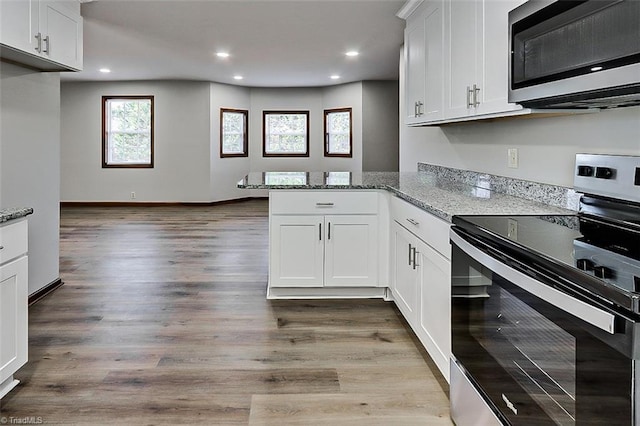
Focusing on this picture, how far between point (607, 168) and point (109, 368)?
2.44 m

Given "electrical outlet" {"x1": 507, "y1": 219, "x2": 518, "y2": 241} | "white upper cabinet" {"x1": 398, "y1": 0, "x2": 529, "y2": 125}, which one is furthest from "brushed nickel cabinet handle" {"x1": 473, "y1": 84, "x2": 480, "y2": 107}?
"electrical outlet" {"x1": 507, "y1": 219, "x2": 518, "y2": 241}

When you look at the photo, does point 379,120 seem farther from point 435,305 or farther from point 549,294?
point 549,294

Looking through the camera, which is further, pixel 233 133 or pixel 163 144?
pixel 233 133

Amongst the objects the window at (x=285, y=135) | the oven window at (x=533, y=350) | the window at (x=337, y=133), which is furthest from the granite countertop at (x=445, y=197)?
the window at (x=285, y=135)

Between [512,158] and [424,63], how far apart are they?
3.66ft

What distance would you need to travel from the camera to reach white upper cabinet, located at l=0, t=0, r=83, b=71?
117 inches

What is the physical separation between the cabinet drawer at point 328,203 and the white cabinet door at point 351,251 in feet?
0.17

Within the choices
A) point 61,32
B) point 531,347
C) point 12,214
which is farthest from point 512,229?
point 61,32

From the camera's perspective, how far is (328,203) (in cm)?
387

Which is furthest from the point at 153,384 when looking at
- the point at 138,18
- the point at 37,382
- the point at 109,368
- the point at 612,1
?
the point at 138,18

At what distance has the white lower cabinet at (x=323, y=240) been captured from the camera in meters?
3.88

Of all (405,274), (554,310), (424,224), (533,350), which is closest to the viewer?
(554,310)

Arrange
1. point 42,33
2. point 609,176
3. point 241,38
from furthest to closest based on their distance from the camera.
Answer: point 241,38 → point 42,33 → point 609,176

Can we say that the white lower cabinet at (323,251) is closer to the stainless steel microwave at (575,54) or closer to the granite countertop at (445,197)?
the granite countertop at (445,197)
